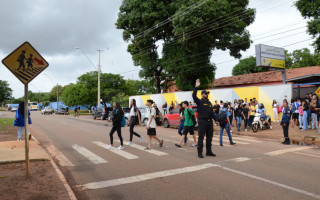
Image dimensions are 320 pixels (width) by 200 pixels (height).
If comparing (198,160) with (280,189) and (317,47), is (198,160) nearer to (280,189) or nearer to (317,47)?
(280,189)

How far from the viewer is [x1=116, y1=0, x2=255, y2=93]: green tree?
24.5 m

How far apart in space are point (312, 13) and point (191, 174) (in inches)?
776

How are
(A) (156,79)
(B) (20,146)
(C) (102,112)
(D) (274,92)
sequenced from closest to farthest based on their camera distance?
(B) (20,146), (D) (274,92), (C) (102,112), (A) (156,79)

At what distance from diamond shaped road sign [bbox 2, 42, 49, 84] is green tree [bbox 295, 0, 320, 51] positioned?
19689mm

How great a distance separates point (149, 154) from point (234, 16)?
23101 millimetres

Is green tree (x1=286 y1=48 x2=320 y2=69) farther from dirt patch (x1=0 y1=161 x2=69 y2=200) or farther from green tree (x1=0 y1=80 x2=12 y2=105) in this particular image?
green tree (x1=0 y1=80 x2=12 y2=105)

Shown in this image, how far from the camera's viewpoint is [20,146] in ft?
30.5

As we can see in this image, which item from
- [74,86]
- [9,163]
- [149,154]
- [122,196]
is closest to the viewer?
[122,196]

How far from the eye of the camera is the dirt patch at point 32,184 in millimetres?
4398

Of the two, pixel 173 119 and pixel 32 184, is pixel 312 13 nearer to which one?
pixel 173 119

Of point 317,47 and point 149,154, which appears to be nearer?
point 149,154

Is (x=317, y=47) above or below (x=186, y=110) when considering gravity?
above

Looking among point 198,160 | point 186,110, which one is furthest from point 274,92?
point 198,160

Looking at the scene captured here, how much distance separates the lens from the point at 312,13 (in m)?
19.7
